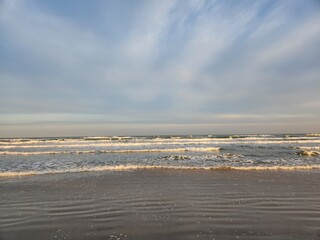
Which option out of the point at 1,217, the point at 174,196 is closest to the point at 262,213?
the point at 174,196

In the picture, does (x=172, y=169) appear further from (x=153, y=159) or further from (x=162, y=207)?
(x=162, y=207)

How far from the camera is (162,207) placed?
838cm

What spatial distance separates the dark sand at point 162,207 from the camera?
247 inches

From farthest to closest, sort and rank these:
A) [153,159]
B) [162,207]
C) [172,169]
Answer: [153,159]
[172,169]
[162,207]

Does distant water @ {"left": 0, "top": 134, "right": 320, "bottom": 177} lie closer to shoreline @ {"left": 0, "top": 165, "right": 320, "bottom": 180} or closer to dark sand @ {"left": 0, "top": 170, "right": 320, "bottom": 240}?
shoreline @ {"left": 0, "top": 165, "right": 320, "bottom": 180}

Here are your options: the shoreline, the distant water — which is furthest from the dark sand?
the distant water

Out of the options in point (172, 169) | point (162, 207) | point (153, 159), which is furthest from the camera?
point (153, 159)

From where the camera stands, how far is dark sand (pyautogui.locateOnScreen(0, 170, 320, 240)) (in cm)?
627

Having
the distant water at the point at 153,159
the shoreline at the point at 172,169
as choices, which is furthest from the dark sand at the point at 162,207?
the distant water at the point at 153,159

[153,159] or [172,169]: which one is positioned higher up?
[153,159]

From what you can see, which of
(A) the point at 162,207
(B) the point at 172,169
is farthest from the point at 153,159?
(A) the point at 162,207

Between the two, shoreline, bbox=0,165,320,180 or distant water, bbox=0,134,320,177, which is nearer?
shoreline, bbox=0,165,320,180

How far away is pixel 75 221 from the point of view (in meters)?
7.09

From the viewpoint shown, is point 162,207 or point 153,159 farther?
point 153,159
